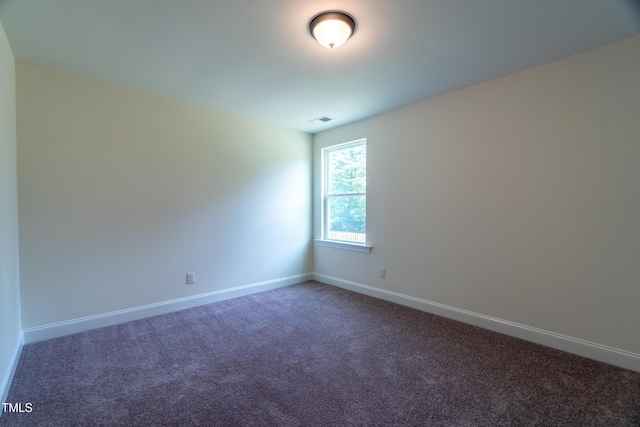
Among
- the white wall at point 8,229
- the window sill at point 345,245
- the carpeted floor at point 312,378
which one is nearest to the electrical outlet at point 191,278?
the carpeted floor at point 312,378

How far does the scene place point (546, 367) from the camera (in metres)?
2.14

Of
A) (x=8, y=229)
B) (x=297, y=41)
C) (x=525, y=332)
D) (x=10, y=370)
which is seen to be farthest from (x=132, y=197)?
(x=525, y=332)

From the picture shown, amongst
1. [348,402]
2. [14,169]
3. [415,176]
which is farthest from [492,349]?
[14,169]

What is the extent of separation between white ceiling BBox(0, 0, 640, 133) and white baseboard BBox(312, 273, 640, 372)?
2.31m

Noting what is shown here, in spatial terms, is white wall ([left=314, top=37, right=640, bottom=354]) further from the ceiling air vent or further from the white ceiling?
the ceiling air vent

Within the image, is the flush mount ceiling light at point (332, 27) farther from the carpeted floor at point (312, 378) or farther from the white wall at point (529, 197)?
the carpeted floor at point (312, 378)

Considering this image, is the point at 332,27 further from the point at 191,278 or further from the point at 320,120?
the point at 191,278

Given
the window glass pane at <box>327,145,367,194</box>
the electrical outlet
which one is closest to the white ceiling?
the window glass pane at <box>327,145,367,194</box>

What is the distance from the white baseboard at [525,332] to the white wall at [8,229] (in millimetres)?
3380

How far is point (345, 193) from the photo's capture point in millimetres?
4336

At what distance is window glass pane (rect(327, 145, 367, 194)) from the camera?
4094 millimetres

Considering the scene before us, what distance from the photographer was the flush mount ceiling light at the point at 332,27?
1.87 metres

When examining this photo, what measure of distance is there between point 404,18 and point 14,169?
3219mm

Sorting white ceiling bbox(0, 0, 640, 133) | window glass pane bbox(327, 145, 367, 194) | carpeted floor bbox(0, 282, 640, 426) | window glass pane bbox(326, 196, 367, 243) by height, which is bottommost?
carpeted floor bbox(0, 282, 640, 426)
